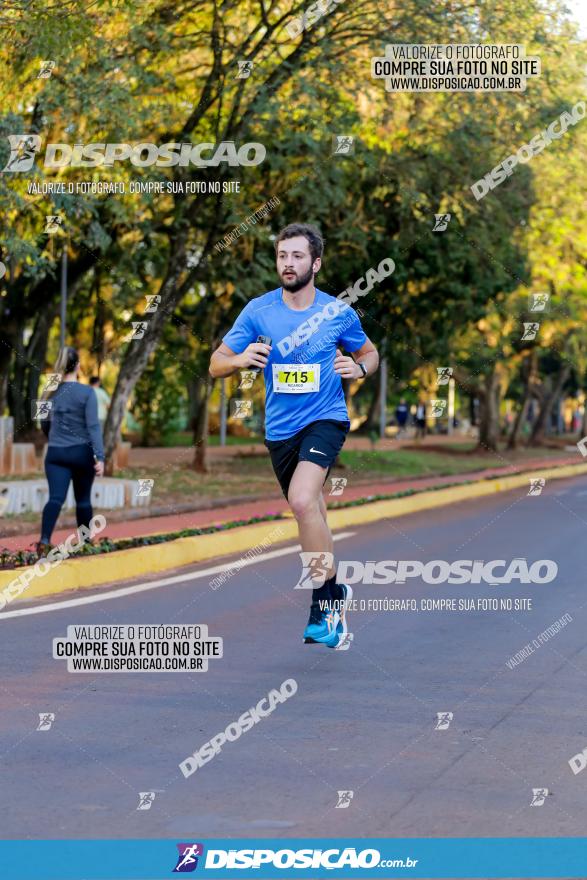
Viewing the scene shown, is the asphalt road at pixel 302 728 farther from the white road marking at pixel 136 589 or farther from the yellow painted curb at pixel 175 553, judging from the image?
the yellow painted curb at pixel 175 553

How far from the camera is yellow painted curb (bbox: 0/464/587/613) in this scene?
1121 centimetres

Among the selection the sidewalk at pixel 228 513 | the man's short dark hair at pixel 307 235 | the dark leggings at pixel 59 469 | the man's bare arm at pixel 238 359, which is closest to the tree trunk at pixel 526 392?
the sidewalk at pixel 228 513

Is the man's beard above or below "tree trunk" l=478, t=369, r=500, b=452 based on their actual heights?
above

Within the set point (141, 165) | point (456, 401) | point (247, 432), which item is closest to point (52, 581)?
point (141, 165)

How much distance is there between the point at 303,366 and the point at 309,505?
735mm

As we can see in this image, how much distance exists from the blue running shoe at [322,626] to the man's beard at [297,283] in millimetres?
1748

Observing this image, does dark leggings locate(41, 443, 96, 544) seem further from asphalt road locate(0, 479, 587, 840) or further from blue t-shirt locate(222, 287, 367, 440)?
blue t-shirt locate(222, 287, 367, 440)

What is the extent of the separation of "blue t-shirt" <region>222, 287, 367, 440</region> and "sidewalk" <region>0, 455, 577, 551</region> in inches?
191

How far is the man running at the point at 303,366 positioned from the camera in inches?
313

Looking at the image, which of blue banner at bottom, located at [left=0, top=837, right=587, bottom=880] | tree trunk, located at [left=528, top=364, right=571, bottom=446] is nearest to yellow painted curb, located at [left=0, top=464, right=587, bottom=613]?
blue banner at bottom, located at [left=0, top=837, right=587, bottom=880]

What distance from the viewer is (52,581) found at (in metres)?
11.2

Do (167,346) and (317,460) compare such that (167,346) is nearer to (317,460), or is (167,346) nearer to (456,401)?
(317,460)

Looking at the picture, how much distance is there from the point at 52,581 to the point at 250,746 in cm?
516

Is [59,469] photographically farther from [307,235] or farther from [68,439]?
[307,235]
